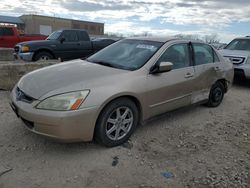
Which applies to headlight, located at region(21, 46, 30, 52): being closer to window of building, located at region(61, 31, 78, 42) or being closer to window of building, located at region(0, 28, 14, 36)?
window of building, located at region(61, 31, 78, 42)

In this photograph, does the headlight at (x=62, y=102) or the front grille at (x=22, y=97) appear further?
the front grille at (x=22, y=97)

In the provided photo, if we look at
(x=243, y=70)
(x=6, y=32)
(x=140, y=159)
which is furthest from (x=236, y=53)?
(x=6, y=32)

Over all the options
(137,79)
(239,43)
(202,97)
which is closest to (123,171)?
(137,79)

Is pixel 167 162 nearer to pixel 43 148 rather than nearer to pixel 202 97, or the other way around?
pixel 43 148

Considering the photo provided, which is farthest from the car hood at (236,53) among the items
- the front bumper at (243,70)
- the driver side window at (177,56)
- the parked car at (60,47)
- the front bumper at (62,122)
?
the front bumper at (62,122)

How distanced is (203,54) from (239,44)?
5043mm

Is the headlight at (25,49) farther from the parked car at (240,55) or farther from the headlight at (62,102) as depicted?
the headlight at (62,102)

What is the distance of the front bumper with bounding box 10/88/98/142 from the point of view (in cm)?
332

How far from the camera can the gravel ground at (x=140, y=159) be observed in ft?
10.3

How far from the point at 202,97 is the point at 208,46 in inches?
44.5

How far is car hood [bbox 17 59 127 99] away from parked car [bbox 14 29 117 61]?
6.31 metres

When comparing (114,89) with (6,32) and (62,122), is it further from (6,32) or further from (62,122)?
(6,32)

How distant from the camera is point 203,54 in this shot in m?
5.50

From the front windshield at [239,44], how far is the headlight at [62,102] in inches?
305
